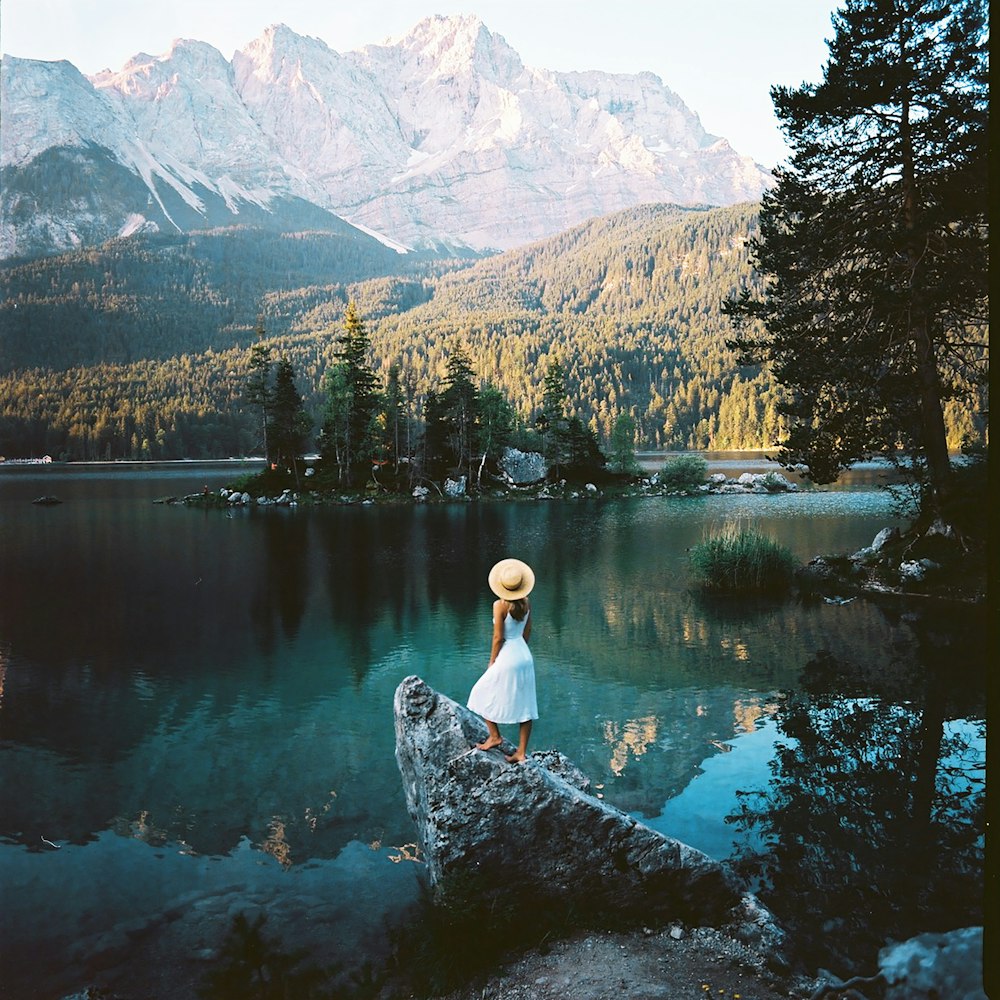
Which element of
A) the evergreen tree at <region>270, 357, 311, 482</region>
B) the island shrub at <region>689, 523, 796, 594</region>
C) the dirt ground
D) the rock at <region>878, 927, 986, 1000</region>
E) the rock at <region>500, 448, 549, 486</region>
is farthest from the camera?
the rock at <region>500, 448, 549, 486</region>

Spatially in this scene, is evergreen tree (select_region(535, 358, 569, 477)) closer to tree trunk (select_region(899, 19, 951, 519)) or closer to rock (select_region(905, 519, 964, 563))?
rock (select_region(905, 519, 964, 563))

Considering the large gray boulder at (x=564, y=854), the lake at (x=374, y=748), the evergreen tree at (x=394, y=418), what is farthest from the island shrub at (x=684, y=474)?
the large gray boulder at (x=564, y=854)

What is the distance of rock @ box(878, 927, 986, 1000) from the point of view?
531 centimetres

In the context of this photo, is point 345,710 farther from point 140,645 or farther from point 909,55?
point 909,55

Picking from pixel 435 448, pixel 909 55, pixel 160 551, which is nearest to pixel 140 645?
pixel 160 551

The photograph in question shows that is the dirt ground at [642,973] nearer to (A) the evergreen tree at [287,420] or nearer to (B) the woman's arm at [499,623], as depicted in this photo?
(B) the woman's arm at [499,623]

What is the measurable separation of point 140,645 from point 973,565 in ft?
66.3

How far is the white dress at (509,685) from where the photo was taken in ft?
24.8

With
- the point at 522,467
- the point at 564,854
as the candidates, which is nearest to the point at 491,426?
the point at 522,467

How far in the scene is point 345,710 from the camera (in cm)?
1307

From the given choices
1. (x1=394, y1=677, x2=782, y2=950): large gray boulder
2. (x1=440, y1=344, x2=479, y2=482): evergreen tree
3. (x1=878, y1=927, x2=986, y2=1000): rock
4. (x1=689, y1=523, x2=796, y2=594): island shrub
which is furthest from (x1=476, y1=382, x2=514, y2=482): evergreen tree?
(x1=878, y1=927, x2=986, y2=1000): rock

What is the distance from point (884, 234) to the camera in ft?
63.7

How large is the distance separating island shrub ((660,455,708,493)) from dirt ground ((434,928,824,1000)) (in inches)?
2230

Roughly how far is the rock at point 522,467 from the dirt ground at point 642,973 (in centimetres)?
5799
